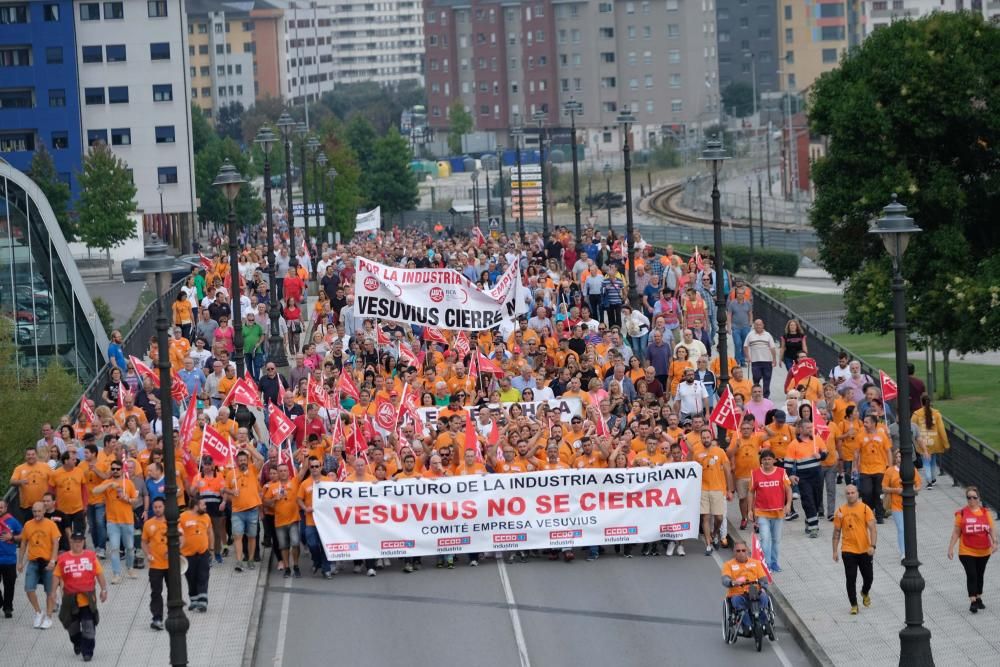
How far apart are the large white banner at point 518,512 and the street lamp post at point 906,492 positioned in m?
4.85

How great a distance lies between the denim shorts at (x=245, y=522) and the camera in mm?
24547

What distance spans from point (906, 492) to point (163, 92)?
10455 centimetres

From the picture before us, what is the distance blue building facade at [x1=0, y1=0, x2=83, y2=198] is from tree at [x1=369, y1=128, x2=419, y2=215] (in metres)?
20.5

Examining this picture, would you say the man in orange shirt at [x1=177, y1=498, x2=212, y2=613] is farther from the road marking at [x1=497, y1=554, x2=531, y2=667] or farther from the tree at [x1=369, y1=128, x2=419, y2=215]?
the tree at [x1=369, y1=128, x2=419, y2=215]

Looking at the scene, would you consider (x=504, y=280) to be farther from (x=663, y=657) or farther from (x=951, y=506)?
(x=663, y=657)

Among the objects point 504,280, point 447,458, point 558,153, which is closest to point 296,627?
point 447,458

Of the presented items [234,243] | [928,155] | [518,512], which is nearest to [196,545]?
[518,512]

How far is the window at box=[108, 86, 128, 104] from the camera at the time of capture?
119 meters

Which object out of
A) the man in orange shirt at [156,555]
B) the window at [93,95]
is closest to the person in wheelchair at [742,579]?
the man in orange shirt at [156,555]

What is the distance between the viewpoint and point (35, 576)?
73.5 feet

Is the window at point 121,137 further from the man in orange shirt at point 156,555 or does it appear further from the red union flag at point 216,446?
the man in orange shirt at point 156,555

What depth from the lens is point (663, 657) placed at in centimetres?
2089

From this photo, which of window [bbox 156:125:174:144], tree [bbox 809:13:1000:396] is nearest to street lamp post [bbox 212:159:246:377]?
tree [bbox 809:13:1000:396]

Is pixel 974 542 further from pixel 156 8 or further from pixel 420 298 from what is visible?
pixel 156 8
